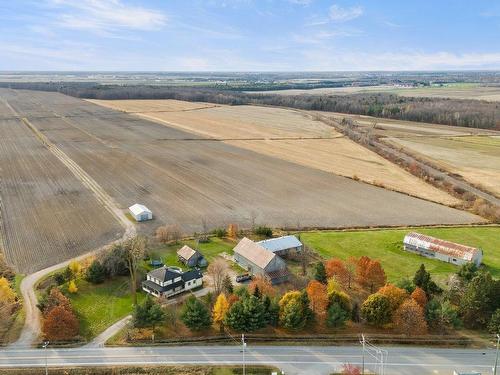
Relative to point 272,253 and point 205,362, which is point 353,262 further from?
point 205,362

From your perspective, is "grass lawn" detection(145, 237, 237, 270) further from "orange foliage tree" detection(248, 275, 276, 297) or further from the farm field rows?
"orange foliage tree" detection(248, 275, 276, 297)

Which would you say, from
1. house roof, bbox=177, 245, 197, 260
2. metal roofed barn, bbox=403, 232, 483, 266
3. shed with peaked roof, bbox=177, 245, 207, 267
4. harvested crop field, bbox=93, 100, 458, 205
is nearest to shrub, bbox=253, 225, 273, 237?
shed with peaked roof, bbox=177, 245, 207, 267

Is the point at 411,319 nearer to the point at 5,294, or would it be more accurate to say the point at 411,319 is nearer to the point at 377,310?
the point at 377,310

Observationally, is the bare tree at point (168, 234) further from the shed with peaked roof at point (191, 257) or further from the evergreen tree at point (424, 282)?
the evergreen tree at point (424, 282)

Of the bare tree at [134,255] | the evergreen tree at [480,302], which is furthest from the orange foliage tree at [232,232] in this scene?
the evergreen tree at [480,302]

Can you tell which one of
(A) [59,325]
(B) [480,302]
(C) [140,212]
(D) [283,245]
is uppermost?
(C) [140,212]

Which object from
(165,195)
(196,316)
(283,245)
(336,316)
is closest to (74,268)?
(196,316)

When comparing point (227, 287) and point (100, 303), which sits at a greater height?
point (227, 287)
